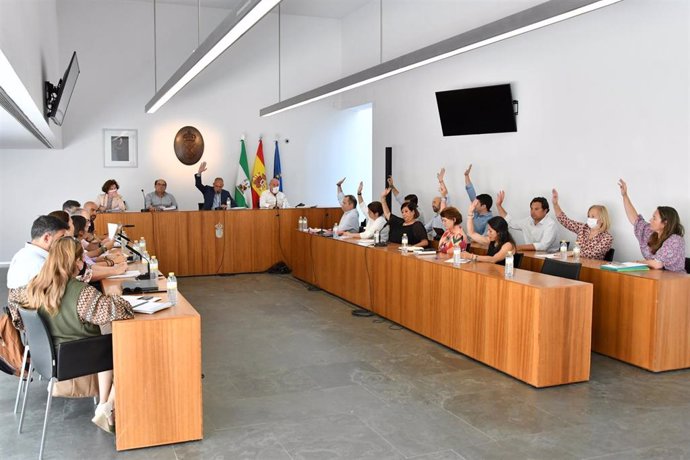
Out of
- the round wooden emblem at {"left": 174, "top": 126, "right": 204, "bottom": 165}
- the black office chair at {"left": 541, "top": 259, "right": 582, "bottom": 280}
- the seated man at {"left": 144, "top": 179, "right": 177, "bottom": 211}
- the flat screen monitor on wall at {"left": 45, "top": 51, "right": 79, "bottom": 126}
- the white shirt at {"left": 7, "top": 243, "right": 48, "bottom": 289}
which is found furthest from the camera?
the round wooden emblem at {"left": 174, "top": 126, "right": 204, "bottom": 165}

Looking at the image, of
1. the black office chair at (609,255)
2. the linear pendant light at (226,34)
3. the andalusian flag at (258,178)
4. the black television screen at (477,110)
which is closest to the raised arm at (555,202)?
the black office chair at (609,255)

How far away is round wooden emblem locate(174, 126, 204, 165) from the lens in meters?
12.5

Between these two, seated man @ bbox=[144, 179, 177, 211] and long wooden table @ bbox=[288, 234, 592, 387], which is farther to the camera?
seated man @ bbox=[144, 179, 177, 211]

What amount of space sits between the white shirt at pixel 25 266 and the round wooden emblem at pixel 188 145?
27.9 ft

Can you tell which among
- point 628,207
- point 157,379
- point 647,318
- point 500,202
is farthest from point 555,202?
point 157,379

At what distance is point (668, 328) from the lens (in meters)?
5.37

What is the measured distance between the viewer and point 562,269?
5.71 meters

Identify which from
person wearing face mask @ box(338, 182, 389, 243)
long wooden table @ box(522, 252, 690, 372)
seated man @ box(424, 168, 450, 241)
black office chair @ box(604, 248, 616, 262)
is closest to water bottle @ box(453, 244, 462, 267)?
long wooden table @ box(522, 252, 690, 372)

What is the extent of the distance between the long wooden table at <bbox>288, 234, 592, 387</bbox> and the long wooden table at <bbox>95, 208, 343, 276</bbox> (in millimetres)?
3386

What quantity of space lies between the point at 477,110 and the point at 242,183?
A: 5363mm

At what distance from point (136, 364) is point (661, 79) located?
5.68 meters

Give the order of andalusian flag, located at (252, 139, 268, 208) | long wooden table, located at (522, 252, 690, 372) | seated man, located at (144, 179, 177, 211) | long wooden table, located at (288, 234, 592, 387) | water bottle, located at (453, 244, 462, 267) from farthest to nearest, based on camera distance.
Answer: andalusian flag, located at (252, 139, 268, 208), seated man, located at (144, 179, 177, 211), water bottle, located at (453, 244, 462, 267), long wooden table, located at (522, 252, 690, 372), long wooden table, located at (288, 234, 592, 387)

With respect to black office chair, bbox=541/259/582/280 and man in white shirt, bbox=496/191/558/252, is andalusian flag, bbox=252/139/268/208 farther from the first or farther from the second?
black office chair, bbox=541/259/582/280

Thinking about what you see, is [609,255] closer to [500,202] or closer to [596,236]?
[596,236]
